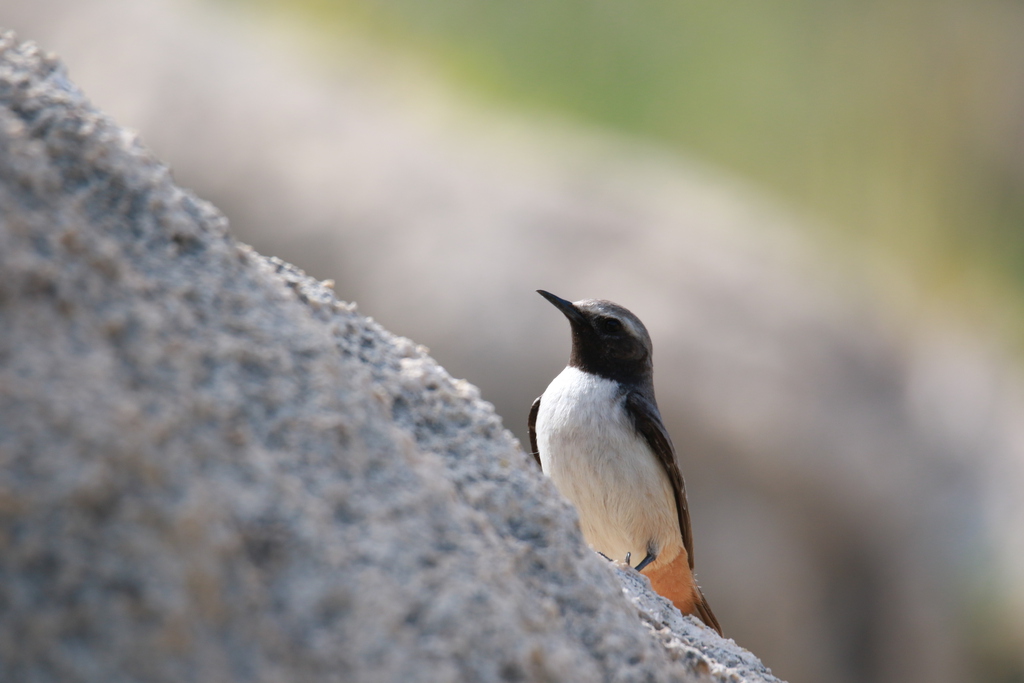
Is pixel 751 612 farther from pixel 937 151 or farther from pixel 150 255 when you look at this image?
pixel 150 255

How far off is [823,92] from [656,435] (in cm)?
1039

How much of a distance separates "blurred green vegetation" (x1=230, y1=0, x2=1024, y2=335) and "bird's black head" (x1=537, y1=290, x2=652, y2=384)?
944 cm

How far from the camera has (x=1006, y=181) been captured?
1373 cm

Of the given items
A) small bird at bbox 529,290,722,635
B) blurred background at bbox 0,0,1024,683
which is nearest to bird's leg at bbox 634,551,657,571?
small bird at bbox 529,290,722,635

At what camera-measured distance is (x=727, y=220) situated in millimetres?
13766

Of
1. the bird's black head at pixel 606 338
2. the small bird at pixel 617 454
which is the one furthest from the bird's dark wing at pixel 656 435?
the bird's black head at pixel 606 338

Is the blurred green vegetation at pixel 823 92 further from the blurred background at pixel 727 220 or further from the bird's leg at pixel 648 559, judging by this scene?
the bird's leg at pixel 648 559

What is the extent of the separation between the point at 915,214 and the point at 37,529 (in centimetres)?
1411

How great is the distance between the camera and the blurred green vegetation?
13.6 metres

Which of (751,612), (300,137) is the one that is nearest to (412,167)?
(300,137)

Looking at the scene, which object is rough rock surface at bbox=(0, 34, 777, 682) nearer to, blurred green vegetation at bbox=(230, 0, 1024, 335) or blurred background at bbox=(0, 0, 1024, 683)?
blurred background at bbox=(0, 0, 1024, 683)

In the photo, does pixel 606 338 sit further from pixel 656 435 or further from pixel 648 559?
pixel 648 559

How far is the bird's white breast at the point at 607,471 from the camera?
5.27 meters

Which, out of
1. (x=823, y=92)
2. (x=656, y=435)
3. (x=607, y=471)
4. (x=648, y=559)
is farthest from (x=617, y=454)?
(x=823, y=92)
